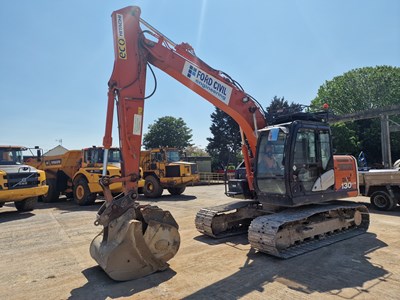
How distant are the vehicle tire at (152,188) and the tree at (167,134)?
34851mm

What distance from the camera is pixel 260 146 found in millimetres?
6398

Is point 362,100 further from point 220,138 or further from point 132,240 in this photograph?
point 132,240

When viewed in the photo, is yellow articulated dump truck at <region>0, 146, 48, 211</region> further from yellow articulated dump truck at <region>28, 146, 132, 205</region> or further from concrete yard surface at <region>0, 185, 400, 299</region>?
concrete yard surface at <region>0, 185, 400, 299</region>

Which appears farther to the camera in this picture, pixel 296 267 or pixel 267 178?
pixel 267 178

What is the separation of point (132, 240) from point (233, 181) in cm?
346

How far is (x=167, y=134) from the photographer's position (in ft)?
172

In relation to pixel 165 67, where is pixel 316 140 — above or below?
below

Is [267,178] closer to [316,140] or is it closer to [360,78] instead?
[316,140]

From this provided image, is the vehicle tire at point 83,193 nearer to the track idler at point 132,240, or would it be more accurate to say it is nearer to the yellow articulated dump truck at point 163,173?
the yellow articulated dump truck at point 163,173

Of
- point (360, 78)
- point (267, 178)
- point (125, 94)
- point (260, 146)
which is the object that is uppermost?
point (360, 78)

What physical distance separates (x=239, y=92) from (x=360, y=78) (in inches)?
1469

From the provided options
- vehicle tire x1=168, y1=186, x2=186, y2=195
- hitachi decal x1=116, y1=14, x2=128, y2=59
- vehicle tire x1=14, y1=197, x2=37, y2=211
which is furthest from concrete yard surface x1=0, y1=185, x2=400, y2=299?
vehicle tire x1=168, y1=186, x2=186, y2=195

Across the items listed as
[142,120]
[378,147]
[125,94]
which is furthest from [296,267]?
[378,147]

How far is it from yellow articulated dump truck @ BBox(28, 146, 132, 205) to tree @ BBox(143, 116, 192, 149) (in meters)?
35.0
